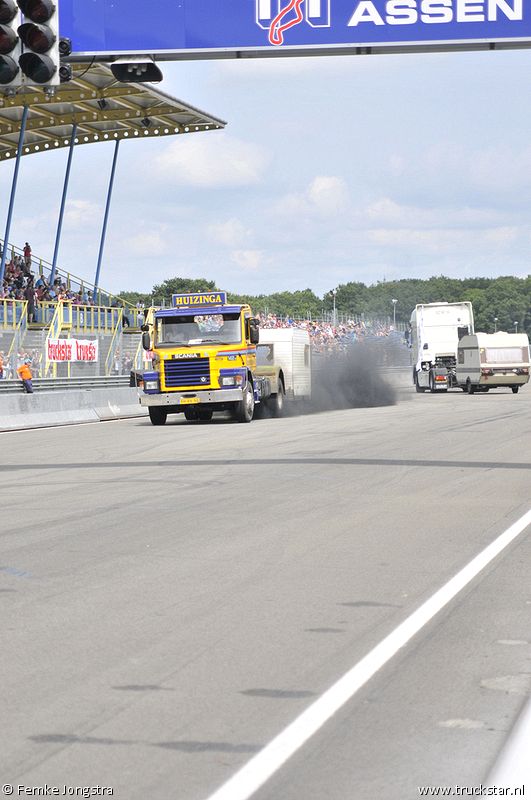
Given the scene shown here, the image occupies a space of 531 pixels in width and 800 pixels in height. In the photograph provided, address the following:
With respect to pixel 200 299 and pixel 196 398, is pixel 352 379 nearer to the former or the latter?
pixel 200 299

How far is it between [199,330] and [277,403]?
4.30 metres

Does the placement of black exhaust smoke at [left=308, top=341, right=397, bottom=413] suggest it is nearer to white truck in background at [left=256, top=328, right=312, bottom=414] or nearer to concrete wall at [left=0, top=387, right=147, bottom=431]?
white truck in background at [left=256, top=328, right=312, bottom=414]

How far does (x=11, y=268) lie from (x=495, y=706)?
36899 millimetres

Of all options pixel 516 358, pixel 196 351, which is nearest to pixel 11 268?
pixel 196 351

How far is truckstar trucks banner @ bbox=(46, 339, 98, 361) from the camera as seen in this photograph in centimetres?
2803

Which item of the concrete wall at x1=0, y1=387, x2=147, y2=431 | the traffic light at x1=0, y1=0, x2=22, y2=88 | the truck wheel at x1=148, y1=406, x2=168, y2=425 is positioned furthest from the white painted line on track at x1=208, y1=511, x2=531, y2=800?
the concrete wall at x1=0, y1=387, x2=147, y2=431

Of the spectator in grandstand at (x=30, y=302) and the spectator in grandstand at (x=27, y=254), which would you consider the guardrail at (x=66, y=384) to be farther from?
the spectator in grandstand at (x=27, y=254)

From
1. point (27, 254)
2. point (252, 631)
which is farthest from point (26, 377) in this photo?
point (252, 631)

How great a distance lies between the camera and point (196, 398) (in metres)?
22.9

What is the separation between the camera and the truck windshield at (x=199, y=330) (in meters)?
23.2

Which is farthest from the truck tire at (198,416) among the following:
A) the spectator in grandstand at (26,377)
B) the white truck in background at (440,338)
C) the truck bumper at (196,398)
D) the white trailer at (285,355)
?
the white truck in background at (440,338)

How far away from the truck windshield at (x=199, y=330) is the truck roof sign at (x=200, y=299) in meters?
0.39

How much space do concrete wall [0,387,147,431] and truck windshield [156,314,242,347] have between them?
3.63 m

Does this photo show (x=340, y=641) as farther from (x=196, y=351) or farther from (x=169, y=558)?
(x=196, y=351)
